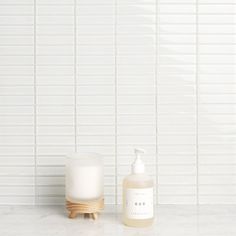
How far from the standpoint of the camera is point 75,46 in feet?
4.75

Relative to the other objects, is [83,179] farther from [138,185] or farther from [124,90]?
[124,90]

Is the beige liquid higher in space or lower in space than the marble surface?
higher

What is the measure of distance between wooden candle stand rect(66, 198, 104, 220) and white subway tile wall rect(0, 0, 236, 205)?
15 centimetres

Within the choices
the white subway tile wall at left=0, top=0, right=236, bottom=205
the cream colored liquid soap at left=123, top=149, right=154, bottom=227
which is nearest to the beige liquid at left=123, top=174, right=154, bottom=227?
the cream colored liquid soap at left=123, top=149, right=154, bottom=227

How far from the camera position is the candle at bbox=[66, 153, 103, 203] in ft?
4.30

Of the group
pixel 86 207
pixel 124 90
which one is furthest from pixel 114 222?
pixel 124 90

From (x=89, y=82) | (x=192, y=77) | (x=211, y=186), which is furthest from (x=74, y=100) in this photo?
(x=211, y=186)

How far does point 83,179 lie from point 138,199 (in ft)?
0.52

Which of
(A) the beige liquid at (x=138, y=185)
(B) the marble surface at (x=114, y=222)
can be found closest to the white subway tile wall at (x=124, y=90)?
(B) the marble surface at (x=114, y=222)

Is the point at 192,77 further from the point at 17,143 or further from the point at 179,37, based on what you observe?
the point at 17,143

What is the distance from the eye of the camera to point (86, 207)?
4.30ft

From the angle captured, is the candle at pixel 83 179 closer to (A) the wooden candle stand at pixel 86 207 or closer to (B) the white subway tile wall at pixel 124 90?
(A) the wooden candle stand at pixel 86 207

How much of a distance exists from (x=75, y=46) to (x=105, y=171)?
0.38m

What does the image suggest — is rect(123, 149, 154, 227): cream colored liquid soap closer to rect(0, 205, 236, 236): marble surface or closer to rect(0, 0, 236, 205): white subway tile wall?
rect(0, 205, 236, 236): marble surface
